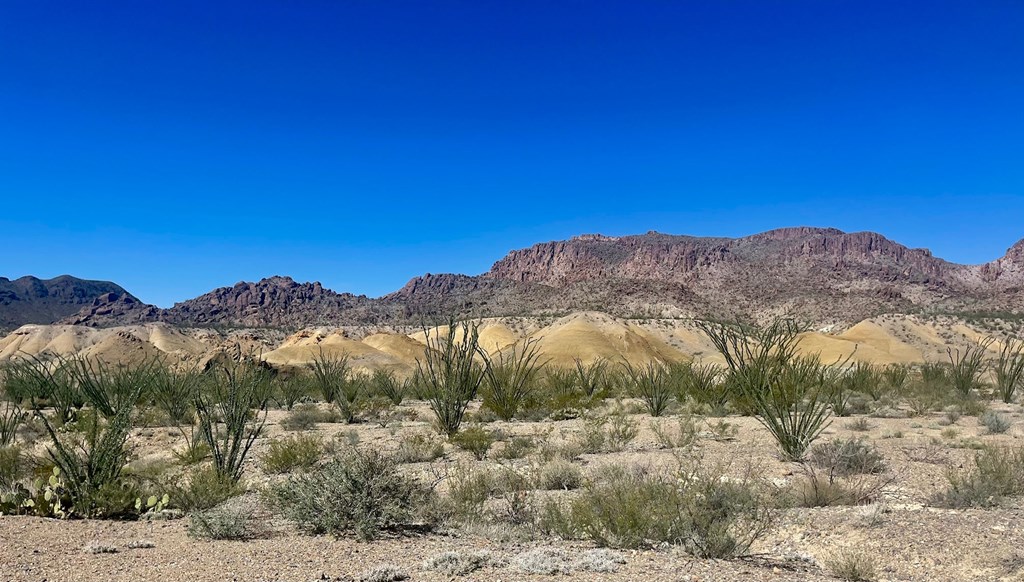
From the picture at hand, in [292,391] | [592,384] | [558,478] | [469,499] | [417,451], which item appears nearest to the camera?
[469,499]

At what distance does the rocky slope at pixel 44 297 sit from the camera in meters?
141

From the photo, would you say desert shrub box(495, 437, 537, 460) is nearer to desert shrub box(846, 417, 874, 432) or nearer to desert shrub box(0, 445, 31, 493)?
desert shrub box(0, 445, 31, 493)

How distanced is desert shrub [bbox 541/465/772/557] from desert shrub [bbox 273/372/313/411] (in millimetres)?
19932

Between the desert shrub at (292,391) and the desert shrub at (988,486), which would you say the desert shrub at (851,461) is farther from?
the desert shrub at (292,391)

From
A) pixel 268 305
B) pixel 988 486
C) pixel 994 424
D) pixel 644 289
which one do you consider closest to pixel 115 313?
pixel 268 305

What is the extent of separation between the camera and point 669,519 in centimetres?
650

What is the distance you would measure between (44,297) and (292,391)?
6609 inches

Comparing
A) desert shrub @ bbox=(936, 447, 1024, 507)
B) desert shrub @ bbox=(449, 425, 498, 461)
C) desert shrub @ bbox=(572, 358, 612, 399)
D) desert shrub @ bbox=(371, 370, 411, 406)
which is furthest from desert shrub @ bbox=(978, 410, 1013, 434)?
desert shrub @ bbox=(371, 370, 411, 406)

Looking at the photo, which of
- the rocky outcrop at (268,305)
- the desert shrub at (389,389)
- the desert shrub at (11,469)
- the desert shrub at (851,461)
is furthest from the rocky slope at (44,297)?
the desert shrub at (851,461)

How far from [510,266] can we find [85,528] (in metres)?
173

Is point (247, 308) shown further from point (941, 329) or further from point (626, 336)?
point (941, 329)

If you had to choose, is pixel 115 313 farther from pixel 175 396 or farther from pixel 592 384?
pixel 592 384

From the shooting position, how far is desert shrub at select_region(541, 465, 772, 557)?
6270 millimetres

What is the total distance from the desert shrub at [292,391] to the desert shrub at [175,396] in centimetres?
466
